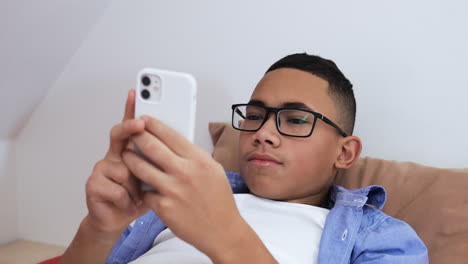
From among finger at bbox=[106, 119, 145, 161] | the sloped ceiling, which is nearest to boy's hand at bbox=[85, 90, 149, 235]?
finger at bbox=[106, 119, 145, 161]

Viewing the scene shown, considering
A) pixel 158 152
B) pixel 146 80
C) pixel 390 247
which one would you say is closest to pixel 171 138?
pixel 158 152

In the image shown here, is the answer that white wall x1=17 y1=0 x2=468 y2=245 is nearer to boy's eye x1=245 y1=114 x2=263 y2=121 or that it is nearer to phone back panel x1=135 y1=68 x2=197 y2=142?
boy's eye x1=245 y1=114 x2=263 y2=121

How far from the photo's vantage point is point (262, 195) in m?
1.03

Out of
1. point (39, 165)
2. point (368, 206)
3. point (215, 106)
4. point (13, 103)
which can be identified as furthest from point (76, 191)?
point (368, 206)

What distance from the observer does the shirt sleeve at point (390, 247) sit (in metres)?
0.85

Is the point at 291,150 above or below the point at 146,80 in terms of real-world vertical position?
below

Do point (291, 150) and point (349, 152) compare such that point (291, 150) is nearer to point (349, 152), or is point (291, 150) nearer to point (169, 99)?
point (349, 152)

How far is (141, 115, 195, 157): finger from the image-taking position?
548 millimetres

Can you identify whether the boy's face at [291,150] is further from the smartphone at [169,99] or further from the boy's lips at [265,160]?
the smartphone at [169,99]

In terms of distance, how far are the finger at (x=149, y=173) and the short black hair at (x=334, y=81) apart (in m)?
0.64

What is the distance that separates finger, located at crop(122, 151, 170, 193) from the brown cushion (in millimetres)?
704

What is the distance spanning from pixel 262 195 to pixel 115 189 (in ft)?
1.53

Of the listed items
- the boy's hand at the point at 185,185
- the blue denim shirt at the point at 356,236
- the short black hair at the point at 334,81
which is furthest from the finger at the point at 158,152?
the short black hair at the point at 334,81

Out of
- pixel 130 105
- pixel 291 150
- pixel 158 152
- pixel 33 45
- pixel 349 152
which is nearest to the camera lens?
pixel 158 152
